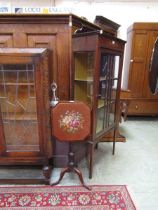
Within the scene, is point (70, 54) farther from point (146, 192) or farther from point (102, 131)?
point (146, 192)

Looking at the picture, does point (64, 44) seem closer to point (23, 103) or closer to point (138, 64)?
point (23, 103)

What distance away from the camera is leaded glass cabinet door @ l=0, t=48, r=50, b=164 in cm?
135

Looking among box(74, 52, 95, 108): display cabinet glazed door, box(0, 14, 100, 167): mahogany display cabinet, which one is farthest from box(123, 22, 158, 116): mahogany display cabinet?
box(0, 14, 100, 167): mahogany display cabinet

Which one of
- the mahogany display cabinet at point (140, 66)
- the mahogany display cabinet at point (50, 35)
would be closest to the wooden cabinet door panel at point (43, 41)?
the mahogany display cabinet at point (50, 35)

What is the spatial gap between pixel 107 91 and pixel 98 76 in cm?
33

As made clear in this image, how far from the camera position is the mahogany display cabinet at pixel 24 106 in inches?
53.6

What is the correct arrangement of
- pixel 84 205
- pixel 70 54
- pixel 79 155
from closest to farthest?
pixel 84 205
pixel 70 54
pixel 79 155

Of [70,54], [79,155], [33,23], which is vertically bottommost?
[79,155]

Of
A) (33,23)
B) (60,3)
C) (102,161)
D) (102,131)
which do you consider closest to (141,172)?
(102,161)

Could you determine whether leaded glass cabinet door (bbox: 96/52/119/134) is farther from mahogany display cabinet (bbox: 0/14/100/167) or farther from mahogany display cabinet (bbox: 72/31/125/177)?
mahogany display cabinet (bbox: 0/14/100/167)

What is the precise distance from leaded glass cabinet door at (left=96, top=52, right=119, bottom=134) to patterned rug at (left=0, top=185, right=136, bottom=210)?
1.99ft

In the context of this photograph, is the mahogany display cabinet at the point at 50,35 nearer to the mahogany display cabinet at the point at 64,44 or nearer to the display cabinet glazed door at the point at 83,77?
the mahogany display cabinet at the point at 64,44

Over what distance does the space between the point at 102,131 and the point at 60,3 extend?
9.21 feet

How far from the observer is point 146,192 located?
1.66m
